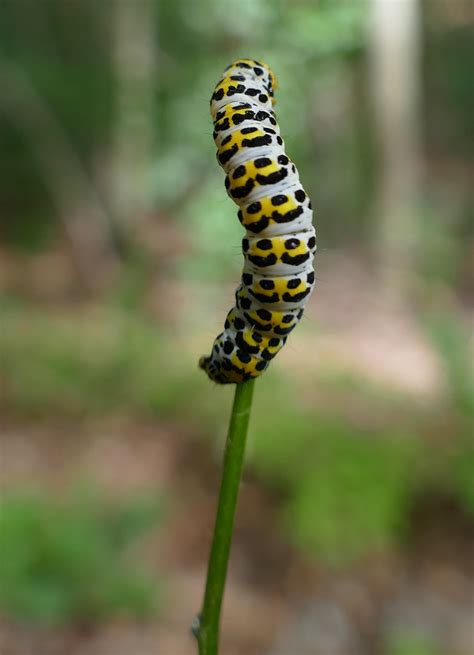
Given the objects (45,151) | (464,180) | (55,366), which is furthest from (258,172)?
(464,180)

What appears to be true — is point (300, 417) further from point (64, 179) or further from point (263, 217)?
point (64, 179)

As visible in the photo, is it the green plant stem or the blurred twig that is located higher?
the blurred twig

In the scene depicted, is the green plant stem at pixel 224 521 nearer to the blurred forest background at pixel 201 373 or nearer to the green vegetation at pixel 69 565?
the blurred forest background at pixel 201 373

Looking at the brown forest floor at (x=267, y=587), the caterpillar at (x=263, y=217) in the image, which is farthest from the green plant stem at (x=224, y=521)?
the brown forest floor at (x=267, y=587)

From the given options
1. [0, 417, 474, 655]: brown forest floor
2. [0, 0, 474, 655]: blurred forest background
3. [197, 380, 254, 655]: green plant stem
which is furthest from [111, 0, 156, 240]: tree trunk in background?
[197, 380, 254, 655]: green plant stem

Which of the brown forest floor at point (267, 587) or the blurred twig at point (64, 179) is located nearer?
the brown forest floor at point (267, 587)

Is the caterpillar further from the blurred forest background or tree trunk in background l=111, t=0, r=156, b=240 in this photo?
tree trunk in background l=111, t=0, r=156, b=240
